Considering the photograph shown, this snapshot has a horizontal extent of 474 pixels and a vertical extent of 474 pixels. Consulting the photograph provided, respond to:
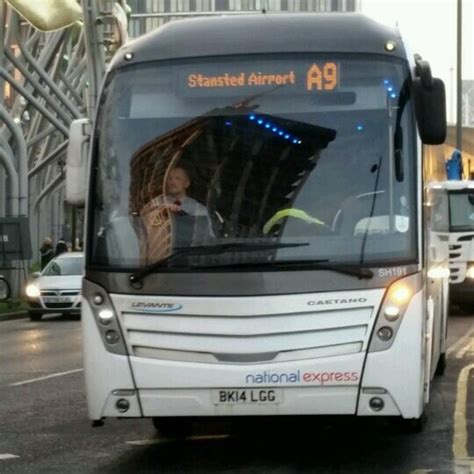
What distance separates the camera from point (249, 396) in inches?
353

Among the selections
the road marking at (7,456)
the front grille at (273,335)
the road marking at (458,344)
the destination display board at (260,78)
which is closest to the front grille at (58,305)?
the road marking at (458,344)

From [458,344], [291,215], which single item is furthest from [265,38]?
[458,344]

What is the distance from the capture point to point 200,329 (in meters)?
9.05

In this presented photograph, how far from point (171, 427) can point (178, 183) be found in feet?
9.04

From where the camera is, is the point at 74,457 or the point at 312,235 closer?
the point at 312,235

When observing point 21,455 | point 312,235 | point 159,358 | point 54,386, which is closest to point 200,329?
point 159,358

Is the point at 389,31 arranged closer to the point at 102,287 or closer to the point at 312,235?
the point at 312,235

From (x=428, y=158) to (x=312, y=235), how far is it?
211 centimetres

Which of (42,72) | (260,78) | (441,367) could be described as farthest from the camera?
(42,72)

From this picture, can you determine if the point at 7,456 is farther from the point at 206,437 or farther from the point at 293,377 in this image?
the point at 293,377

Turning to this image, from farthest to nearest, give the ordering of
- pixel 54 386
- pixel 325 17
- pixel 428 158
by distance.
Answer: pixel 54 386 → pixel 428 158 → pixel 325 17

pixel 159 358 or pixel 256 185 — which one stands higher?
pixel 256 185

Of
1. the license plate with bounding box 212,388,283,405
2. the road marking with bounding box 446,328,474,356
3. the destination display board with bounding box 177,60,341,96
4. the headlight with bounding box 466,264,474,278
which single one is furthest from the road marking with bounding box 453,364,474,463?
the headlight with bounding box 466,264,474,278

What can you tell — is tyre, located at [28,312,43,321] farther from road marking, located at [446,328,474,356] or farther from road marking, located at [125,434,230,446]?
road marking, located at [125,434,230,446]
